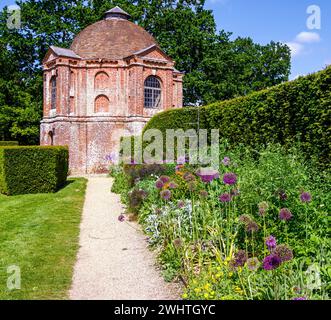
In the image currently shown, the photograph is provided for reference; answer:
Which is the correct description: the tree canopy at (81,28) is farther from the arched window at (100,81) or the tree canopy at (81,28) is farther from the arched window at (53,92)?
the arched window at (100,81)

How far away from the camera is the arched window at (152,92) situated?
91.1 feet

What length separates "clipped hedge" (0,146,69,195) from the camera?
1359 centimetres

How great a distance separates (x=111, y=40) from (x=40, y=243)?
23681 millimetres

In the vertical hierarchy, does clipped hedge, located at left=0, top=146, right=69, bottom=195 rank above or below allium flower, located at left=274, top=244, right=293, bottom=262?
above

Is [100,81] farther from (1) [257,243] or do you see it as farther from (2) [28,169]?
(1) [257,243]

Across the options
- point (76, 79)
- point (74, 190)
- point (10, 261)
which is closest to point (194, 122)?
point (74, 190)

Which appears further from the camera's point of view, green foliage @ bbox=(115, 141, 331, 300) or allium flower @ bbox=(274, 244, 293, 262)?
green foliage @ bbox=(115, 141, 331, 300)

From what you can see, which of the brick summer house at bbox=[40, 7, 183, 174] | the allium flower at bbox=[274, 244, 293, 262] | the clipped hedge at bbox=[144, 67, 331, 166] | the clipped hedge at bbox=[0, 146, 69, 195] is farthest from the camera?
the brick summer house at bbox=[40, 7, 183, 174]

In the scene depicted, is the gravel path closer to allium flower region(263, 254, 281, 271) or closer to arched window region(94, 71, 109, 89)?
allium flower region(263, 254, 281, 271)

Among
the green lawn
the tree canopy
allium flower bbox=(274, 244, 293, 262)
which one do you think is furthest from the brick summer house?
allium flower bbox=(274, 244, 293, 262)

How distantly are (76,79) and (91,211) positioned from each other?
718 inches

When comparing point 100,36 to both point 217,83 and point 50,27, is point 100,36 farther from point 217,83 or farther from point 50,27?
point 217,83

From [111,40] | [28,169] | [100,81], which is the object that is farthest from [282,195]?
[111,40]

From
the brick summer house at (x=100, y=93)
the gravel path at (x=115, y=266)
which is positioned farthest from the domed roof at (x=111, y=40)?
the gravel path at (x=115, y=266)
